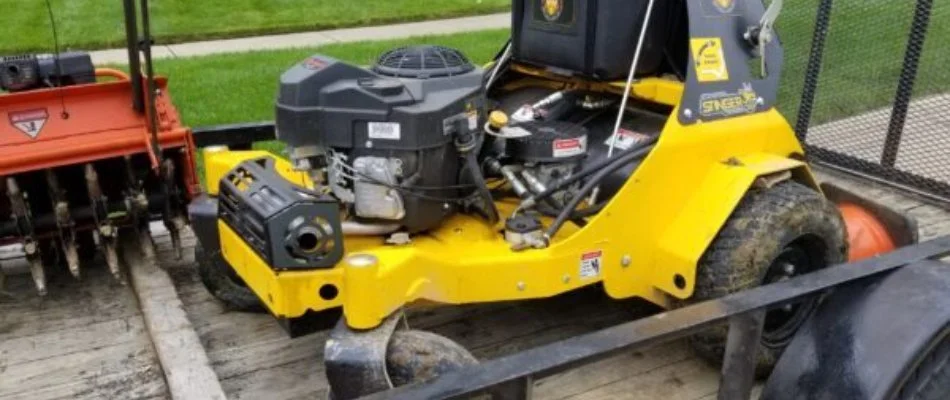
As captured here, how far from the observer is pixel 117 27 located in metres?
9.63

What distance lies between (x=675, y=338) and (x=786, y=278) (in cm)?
128

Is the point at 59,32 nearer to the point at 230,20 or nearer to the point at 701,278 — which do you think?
the point at 230,20

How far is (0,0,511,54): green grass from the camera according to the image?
9164mm

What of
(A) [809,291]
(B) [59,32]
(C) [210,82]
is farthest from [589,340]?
(B) [59,32]

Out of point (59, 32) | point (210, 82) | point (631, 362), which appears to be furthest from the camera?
point (59, 32)

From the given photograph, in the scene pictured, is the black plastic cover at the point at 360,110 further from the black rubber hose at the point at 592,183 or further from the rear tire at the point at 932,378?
the rear tire at the point at 932,378

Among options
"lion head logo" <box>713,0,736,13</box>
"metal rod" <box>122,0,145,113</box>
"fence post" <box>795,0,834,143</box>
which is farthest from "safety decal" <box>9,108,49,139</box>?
"fence post" <box>795,0,834,143</box>

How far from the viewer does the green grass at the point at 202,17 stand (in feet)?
30.1

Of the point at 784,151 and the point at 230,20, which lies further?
the point at 230,20

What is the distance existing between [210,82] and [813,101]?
172 inches

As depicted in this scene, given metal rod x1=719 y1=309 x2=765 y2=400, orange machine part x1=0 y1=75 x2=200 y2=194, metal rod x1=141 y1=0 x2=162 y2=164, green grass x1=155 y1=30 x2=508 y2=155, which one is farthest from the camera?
green grass x1=155 y1=30 x2=508 y2=155

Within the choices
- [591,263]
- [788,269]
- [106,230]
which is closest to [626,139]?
[591,263]

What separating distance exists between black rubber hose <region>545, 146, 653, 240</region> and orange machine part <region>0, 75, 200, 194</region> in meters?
1.43

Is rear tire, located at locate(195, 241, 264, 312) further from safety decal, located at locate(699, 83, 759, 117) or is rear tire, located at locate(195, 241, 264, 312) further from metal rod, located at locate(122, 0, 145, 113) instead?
safety decal, located at locate(699, 83, 759, 117)
